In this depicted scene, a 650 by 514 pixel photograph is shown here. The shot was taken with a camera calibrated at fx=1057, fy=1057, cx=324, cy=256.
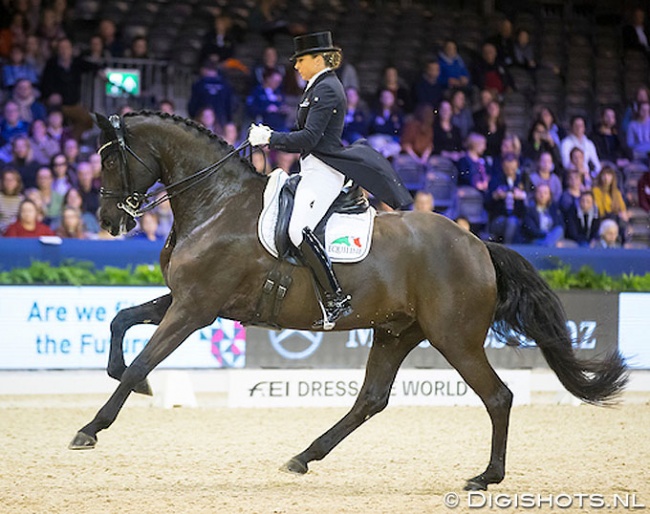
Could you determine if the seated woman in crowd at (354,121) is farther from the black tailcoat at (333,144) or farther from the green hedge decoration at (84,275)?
the black tailcoat at (333,144)

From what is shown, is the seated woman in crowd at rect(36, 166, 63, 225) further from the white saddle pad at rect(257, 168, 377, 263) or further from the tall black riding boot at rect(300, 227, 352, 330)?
the tall black riding boot at rect(300, 227, 352, 330)

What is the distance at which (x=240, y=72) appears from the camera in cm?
1347

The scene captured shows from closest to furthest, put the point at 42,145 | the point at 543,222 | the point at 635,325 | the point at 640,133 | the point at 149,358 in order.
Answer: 1. the point at 149,358
2. the point at 635,325
3. the point at 42,145
4. the point at 543,222
5. the point at 640,133

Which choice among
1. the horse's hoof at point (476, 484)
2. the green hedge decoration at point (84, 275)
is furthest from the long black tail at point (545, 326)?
the green hedge decoration at point (84, 275)

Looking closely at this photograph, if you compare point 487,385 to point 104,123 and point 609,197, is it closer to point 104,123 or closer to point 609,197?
point 104,123

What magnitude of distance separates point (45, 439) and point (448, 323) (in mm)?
3068

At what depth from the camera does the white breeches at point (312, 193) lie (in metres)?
5.63

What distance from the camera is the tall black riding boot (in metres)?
5.62

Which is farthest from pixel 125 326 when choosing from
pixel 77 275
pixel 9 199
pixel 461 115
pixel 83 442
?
pixel 461 115

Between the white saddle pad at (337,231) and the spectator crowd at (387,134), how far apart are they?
537cm

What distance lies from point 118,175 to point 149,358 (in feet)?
3.42

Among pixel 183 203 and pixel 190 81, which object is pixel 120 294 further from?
pixel 190 81

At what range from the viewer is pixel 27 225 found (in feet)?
33.8

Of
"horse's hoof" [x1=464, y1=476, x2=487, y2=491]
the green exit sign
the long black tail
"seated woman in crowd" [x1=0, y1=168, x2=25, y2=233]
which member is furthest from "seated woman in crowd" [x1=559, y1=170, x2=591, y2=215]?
"horse's hoof" [x1=464, y1=476, x2=487, y2=491]
